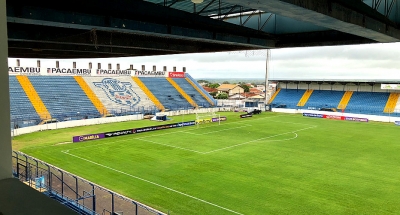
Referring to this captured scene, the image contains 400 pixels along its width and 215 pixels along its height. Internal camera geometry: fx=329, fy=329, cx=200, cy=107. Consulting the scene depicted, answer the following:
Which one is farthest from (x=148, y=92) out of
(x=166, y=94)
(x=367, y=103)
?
(x=367, y=103)

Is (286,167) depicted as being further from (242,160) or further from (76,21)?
(76,21)

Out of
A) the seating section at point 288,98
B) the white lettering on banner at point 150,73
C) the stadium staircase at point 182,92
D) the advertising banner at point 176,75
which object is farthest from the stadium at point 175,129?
the advertising banner at point 176,75

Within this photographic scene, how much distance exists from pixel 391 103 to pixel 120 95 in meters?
47.3

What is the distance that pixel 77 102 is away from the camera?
49.8 m

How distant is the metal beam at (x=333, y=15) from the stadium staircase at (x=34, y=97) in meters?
41.4

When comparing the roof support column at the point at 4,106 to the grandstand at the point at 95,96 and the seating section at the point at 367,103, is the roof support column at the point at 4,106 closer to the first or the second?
the grandstand at the point at 95,96

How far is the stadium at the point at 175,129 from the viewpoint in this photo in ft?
29.1

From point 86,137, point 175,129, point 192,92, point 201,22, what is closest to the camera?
point 201,22

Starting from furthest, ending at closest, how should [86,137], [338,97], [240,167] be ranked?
[338,97]
[86,137]
[240,167]

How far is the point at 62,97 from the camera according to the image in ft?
161

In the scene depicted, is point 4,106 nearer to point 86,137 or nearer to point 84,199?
point 84,199

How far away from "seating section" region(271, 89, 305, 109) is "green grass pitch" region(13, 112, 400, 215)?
2661 centimetres

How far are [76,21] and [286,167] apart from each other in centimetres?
1909

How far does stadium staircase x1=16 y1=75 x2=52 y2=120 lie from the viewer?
4341 cm
